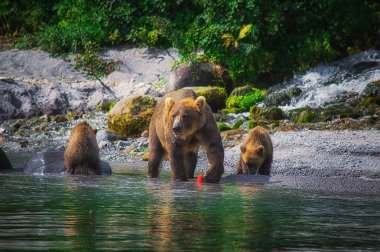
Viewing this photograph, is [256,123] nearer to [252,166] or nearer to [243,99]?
[243,99]

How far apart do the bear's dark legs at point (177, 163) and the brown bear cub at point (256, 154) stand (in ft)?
4.54

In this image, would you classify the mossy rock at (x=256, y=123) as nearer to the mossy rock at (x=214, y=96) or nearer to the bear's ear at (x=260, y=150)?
the mossy rock at (x=214, y=96)

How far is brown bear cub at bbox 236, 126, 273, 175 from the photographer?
14102mm

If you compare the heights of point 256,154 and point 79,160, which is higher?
point 256,154

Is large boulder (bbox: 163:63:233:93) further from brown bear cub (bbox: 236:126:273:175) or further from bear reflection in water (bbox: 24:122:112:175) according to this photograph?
brown bear cub (bbox: 236:126:273:175)

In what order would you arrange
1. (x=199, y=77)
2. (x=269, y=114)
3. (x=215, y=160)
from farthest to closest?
(x=199, y=77) → (x=269, y=114) → (x=215, y=160)

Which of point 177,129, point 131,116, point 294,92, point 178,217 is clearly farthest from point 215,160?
point 294,92

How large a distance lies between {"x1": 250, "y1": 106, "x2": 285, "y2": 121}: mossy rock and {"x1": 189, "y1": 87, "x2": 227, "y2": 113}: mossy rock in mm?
1762

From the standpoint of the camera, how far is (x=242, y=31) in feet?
90.2

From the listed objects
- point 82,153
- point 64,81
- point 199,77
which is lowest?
point 82,153

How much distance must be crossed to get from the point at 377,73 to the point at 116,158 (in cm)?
1004

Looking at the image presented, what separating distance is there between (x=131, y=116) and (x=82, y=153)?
30.9ft

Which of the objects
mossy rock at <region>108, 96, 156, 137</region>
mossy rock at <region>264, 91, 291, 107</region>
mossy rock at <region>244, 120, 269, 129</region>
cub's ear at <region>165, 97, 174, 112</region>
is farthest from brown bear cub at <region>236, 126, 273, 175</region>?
mossy rock at <region>264, 91, 291, 107</region>

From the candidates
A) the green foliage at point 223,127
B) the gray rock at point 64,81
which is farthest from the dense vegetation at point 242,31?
the green foliage at point 223,127
